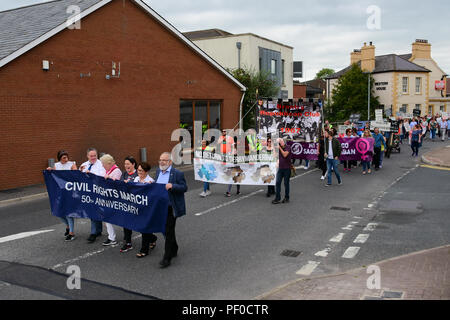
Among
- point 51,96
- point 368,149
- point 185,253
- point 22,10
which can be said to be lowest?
point 185,253

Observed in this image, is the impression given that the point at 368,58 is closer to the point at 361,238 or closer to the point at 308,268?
the point at 361,238

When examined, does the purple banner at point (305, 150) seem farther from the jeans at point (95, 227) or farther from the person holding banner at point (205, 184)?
the jeans at point (95, 227)

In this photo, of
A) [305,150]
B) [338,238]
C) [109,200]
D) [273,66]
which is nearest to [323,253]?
[338,238]

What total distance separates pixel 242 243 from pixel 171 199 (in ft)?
6.26

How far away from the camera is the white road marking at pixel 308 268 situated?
7021mm

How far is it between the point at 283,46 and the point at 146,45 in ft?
70.8

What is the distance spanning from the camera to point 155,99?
819 inches

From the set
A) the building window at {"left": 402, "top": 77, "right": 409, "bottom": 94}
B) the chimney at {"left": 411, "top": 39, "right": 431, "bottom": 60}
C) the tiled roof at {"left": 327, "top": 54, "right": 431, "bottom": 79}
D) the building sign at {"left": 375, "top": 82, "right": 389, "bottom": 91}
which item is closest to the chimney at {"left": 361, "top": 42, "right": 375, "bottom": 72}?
the tiled roof at {"left": 327, "top": 54, "right": 431, "bottom": 79}

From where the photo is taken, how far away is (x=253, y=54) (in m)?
35.3

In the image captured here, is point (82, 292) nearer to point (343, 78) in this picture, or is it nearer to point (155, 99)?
point (155, 99)

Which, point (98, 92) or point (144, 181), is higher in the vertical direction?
point (98, 92)
